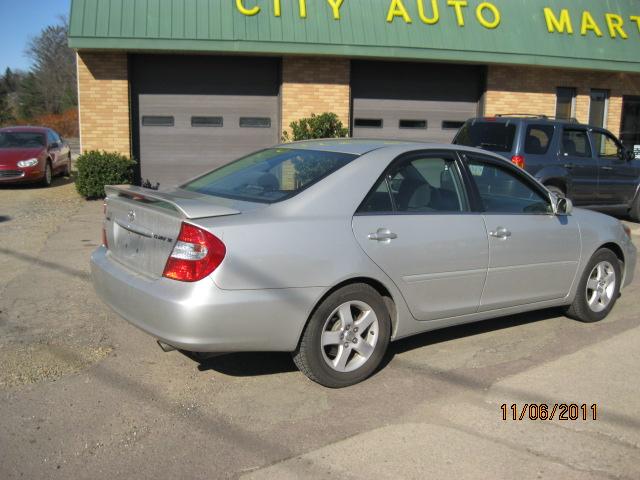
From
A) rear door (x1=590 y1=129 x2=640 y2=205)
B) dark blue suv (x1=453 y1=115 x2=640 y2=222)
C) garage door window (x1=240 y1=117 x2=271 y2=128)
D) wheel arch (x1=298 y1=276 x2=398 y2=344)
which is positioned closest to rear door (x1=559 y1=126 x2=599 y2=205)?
dark blue suv (x1=453 y1=115 x2=640 y2=222)

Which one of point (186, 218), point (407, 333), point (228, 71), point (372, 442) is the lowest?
point (372, 442)

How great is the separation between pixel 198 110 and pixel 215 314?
35.0ft

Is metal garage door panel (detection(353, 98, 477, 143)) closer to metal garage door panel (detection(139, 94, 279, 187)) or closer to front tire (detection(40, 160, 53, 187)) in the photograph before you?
metal garage door panel (detection(139, 94, 279, 187))

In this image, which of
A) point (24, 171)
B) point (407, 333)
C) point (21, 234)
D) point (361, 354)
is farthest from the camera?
point (24, 171)

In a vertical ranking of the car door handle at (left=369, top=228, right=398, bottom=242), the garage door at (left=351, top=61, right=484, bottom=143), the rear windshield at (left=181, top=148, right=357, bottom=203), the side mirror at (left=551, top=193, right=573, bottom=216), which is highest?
the garage door at (left=351, top=61, right=484, bottom=143)

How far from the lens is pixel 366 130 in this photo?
578 inches

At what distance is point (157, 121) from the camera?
44.6 ft

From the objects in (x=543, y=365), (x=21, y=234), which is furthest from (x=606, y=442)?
(x=21, y=234)

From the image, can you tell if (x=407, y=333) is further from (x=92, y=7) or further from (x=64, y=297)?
(x=92, y=7)

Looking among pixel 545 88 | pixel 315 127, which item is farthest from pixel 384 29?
pixel 545 88

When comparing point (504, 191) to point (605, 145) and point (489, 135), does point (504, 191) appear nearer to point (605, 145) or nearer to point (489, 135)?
point (489, 135)

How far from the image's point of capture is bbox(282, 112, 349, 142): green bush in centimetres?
1338

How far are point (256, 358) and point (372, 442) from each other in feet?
4.64

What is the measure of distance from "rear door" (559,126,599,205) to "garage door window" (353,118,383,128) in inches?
206
